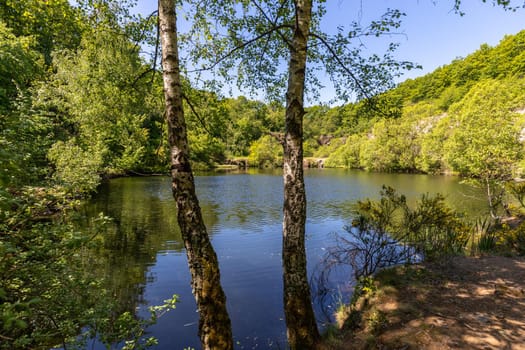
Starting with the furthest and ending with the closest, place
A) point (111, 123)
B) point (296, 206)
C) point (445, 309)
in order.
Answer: point (111, 123) → point (445, 309) → point (296, 206)

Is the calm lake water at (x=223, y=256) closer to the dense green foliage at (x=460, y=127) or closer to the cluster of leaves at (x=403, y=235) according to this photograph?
the cluster of leaves at (x=403, y=235)

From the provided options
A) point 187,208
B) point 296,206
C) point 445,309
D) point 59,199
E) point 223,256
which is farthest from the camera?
point 223,256

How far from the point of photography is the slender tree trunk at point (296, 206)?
149 inches

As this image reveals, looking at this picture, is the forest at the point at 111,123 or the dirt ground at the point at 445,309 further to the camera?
the dirt ground at the point at 445,309

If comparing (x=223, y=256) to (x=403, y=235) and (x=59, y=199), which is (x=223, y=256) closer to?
(x=403, y=235)

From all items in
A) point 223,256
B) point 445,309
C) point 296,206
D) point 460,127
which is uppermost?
point 460,127

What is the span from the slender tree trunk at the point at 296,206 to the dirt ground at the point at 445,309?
81 cm

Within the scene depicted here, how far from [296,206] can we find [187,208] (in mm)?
1538

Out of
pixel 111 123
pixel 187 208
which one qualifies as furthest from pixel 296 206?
pixel 111 123

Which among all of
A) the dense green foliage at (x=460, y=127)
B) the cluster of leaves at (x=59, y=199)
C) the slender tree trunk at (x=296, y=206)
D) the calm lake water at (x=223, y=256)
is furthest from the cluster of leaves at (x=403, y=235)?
the cluster of leaves at (x=59, y=199)

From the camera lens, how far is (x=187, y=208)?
3.31 metres

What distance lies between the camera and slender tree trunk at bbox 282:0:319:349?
149 inches

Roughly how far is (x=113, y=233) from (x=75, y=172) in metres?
3.58

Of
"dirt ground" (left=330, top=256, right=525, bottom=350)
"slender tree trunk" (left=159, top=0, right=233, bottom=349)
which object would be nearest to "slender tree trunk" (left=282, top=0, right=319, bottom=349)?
"dirt ground" (left=330, top=256, right=525, bottom=350)
